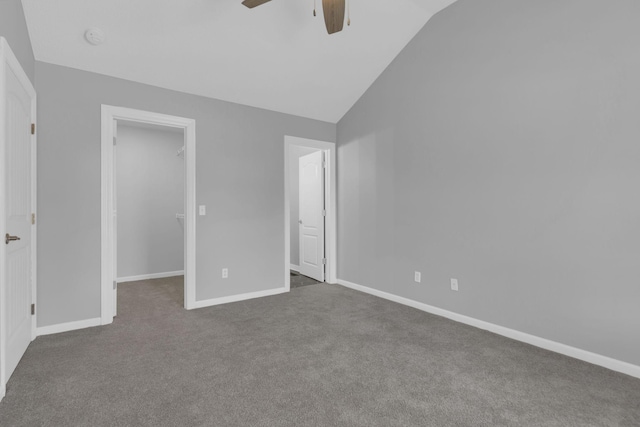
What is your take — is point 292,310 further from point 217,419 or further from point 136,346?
point 217,419

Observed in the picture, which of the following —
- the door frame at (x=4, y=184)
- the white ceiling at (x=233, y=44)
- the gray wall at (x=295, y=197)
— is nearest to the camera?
the door frame at (x=4, y=184)

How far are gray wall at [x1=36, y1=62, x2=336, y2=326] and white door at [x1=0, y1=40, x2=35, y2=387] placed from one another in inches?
8.1

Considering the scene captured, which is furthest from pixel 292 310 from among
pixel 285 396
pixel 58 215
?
pixel 58 215

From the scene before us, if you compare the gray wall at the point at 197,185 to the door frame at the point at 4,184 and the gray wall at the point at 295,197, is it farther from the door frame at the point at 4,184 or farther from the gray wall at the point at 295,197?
the gray wall at the point at 295,197

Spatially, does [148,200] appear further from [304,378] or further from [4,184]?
[304,378]

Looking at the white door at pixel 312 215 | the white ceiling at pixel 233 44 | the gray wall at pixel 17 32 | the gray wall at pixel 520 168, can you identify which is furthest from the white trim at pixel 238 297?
the gray wall at pixel 17 32

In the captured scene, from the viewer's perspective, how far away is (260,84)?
3.75 m

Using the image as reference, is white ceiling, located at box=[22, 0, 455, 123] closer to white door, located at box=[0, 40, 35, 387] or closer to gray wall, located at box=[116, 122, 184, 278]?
white door, located at box=[0, 40, 35, 387]

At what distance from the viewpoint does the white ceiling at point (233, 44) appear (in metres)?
2.67

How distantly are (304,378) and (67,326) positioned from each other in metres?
2.39

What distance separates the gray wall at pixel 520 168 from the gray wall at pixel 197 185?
1427mm

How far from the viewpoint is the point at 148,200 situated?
17.3 feet

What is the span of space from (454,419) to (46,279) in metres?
3.42

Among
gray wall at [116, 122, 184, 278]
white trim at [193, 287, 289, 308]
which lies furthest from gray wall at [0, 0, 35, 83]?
white trim at [193, 287, 289, 308]
